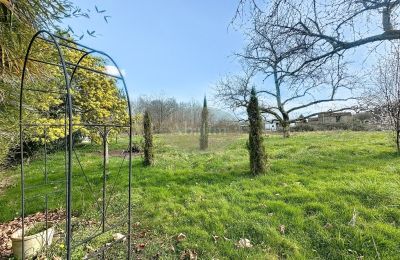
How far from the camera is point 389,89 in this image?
25.4ft

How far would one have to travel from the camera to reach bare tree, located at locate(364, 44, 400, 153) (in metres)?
7.29

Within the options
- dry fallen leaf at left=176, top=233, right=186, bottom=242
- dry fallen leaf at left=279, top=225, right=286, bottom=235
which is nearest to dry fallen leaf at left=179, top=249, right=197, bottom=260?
dry fallen leaf at left=176, top=233, right=186, bottom=242

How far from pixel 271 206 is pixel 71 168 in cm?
306

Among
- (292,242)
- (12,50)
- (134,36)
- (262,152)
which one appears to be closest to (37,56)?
(12,50)

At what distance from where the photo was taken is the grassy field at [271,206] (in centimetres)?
324

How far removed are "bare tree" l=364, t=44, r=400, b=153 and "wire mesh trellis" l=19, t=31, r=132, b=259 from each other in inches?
270

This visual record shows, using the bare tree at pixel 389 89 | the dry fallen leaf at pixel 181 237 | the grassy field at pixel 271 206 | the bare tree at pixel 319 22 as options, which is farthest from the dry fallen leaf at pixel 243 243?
the bare tree at pixel 389 89

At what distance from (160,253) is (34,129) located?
4.05 metres

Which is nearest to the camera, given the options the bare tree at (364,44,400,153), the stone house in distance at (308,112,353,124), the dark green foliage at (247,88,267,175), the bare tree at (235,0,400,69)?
the bare tree at (235,0,400,69)

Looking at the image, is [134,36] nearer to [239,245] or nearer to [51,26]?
[51,26]

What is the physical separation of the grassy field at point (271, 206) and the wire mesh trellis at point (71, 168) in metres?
0.15

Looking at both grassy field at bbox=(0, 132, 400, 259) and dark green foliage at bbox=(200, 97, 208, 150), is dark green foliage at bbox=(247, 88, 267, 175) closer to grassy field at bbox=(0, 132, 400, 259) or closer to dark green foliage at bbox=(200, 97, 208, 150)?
grassy field at bbox=(0, 132, 400, 259)

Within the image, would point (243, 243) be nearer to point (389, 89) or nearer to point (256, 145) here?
point (256, 145)

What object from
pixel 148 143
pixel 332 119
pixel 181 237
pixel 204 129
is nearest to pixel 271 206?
pixel 181 237
